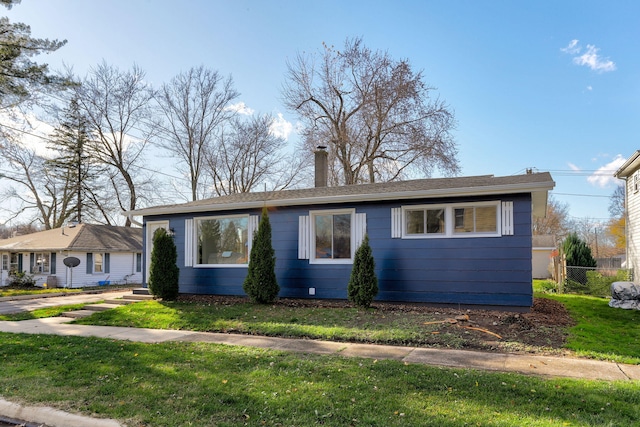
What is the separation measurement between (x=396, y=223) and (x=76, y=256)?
18.9 m

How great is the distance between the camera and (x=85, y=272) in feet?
70.8

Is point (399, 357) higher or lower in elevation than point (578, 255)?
lower

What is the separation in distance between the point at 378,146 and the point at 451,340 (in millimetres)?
16749

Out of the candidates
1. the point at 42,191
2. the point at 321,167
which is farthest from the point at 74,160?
the point at 321,167

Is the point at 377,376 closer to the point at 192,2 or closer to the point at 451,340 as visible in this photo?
the point at 451,340

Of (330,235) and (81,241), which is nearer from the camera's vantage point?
(330,235)

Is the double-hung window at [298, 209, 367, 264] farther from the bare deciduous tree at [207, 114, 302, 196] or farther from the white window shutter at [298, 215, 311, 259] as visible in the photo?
the bare deciduous tree at [207, 114, 302, 196]

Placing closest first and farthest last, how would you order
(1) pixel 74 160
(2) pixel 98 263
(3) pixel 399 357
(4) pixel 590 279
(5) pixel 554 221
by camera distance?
(3) pixel 399 357, (4) pixel 590 279, (2) pixel 98 263, (1) pixel 74 160, (5) pixel 554 221

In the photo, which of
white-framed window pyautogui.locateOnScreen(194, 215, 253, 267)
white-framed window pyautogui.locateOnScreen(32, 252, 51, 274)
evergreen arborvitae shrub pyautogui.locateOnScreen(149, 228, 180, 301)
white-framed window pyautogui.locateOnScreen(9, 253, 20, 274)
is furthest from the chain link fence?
white-framed window pyautogui.locateOnScreen(9, 253, 20, 274)

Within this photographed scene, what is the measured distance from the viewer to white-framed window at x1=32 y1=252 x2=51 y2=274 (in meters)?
21.9

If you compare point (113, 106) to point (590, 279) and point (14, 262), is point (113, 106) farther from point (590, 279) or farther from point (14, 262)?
point (590, 279)

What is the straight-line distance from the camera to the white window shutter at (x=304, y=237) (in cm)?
1019

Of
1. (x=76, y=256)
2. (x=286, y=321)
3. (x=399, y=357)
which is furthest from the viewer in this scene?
(x=76, y=256)

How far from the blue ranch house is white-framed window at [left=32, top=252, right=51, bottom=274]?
48.0ft
